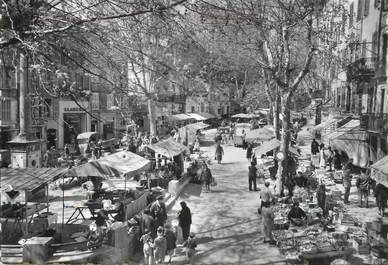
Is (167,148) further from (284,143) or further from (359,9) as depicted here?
(359,9)

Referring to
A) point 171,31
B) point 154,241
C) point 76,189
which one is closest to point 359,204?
point 154,241

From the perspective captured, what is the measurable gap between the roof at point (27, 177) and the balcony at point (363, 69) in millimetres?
19982

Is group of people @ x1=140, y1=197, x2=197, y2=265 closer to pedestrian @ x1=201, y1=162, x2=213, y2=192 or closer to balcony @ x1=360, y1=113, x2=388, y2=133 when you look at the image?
pedestrian @ x1=201, y1=162, x2=213, y2=192

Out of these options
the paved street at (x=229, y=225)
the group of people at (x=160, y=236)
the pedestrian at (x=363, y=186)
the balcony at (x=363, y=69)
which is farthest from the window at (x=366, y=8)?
the group of people at (x=160, y=236)

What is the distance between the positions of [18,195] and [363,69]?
21.2m

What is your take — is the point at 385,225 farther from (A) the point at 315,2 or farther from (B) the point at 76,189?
(B) the point at 76,189

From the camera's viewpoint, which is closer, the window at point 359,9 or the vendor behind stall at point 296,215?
the vendor behind stall at point 296,215

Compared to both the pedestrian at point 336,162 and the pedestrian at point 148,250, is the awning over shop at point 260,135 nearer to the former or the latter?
the pedestrian at point 336,162

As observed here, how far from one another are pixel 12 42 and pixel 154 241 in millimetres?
5852

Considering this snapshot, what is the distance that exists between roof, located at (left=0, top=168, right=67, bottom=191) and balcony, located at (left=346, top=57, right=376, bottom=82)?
1998 cm

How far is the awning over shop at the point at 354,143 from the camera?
24.3 metres

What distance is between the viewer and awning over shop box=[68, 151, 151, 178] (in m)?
13.9

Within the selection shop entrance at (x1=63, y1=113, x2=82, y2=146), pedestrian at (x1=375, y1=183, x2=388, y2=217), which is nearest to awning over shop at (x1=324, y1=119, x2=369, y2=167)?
pedestrian at (x1=375, y1=183, x2=388, y2=217)

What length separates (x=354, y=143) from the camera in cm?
2503
